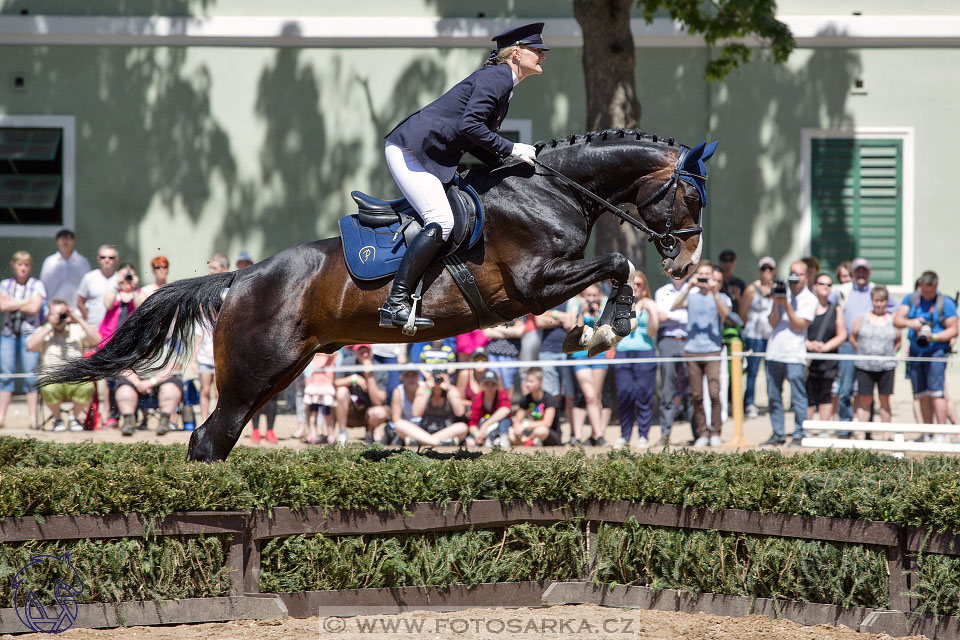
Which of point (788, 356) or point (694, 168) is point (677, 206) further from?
point (788, 356)

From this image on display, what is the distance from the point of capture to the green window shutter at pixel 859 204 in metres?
14.6

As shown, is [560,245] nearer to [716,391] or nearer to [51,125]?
[716,391]

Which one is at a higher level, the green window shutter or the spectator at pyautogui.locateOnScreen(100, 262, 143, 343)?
the green window shutter

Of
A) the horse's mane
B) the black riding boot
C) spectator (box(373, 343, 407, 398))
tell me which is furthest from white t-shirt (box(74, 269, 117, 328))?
the horse's mane

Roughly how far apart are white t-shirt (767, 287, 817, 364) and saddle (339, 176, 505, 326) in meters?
5.68

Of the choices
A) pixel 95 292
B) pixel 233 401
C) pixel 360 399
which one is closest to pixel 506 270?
pixel 233 401

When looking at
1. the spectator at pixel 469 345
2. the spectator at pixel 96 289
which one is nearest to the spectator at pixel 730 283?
the spectator at pixel 469 345

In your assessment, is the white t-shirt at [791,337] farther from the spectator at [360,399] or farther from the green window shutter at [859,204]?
the green window shutter at [859,204]

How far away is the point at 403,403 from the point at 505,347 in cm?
119

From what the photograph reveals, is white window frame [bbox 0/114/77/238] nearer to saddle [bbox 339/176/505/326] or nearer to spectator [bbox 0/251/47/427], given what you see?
spectator [bbox 0/251/47/427]

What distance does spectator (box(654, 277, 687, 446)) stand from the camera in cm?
1063

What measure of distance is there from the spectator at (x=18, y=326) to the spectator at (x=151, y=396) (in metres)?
0.99

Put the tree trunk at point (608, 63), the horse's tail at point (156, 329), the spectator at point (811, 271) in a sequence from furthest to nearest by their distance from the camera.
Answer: the tree trunk at point (608, 63), the spectator at point (811, 271), the horse's tail at point (156, 329)

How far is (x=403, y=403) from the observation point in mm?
10344
